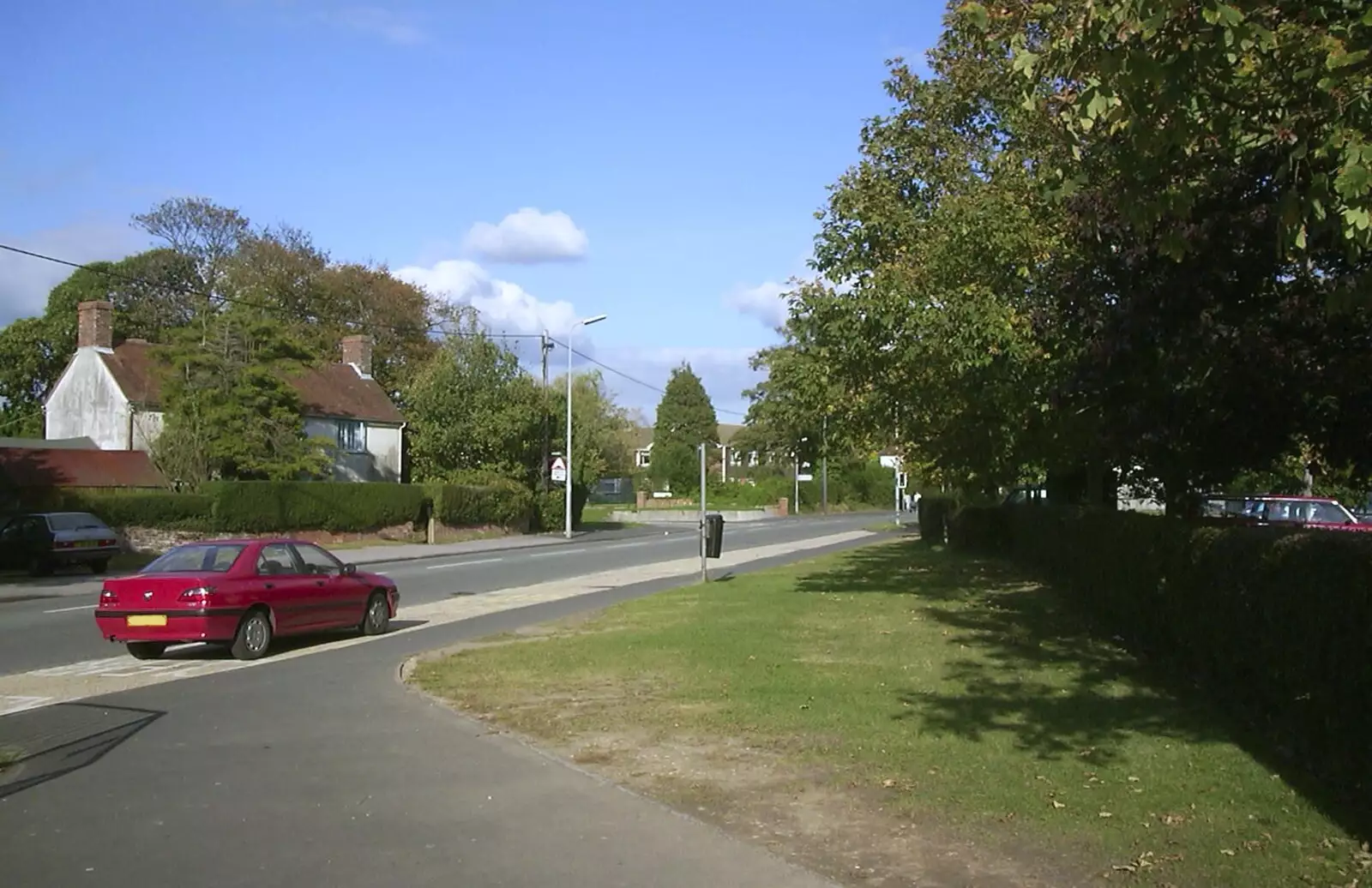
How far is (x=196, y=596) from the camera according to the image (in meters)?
13.4

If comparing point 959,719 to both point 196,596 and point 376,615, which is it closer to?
point 196,596

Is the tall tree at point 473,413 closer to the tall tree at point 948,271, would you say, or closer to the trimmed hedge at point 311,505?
the trimmed hedge at point 311,505

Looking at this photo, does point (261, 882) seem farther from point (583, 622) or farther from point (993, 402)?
point (993, 402)

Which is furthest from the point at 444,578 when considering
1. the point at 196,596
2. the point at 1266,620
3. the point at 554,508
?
the point at 554,508

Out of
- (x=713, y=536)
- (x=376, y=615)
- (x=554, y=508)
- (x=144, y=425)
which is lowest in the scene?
(x=376, y=615)

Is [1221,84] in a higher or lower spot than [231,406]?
lower

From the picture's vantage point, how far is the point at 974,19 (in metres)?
6.93

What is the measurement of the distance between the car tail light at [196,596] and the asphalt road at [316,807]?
2.09m

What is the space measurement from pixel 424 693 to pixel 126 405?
39.1 meters

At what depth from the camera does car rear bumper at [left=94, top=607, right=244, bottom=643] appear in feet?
44.0

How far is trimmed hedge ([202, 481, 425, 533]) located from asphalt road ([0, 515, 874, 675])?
5449 mm

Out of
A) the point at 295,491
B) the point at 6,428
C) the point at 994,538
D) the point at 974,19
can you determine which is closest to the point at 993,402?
the point at 974,19

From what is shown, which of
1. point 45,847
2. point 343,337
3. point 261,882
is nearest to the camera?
point 261,882

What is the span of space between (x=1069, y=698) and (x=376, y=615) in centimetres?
957
